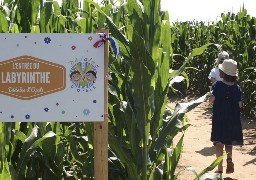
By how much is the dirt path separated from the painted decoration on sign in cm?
243

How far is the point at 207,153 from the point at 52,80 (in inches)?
173

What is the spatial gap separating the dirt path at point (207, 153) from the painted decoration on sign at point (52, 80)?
2.43 metres

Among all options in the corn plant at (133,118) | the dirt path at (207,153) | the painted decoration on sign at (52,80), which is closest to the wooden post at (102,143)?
the painted decoration on sign at (52,80)

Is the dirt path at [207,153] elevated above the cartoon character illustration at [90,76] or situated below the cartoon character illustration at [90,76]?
below

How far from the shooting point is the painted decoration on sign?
8.59 feet

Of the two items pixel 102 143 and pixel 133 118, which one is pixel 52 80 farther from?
pixel 133 118

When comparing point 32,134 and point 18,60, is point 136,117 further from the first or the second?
point 18,60

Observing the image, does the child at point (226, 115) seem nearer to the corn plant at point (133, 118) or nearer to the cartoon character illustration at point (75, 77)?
the corn plant at point (133, 118)

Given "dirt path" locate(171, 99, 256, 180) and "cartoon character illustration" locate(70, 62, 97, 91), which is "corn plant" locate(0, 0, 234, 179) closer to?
"cartoon character illustration" locate(70, 62, 97, 91)

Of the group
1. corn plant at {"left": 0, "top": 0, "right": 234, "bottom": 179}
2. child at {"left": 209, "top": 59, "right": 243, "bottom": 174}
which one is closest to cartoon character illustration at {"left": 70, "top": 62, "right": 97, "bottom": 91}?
corn plant at {"left": 0, "top": 0, "right": 234, "bottom": 179}

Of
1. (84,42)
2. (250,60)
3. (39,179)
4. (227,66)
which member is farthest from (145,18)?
(250,60)

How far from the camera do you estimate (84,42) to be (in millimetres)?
2660

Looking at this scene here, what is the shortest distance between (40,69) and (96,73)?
0.31 m

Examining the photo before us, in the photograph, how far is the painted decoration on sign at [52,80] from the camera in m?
2.62
